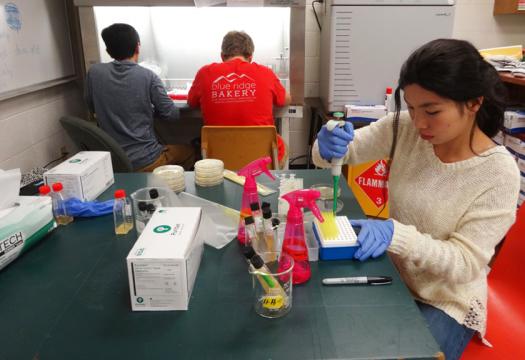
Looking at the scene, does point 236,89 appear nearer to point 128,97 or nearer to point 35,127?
point 128,97

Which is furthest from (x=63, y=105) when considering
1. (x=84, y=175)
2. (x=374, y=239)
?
(x=374, y=239)

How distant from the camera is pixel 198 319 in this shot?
82 centimetres

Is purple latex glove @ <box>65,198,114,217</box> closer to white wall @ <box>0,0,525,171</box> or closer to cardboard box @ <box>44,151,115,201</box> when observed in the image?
cardboard box @ <box>44,151,115,201</box>

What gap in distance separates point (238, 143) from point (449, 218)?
4.02 feet

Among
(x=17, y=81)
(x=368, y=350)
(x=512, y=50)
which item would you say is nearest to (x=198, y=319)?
(x=368, y=350)

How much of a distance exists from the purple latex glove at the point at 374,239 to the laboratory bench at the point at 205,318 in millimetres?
25

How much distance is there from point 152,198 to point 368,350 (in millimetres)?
740

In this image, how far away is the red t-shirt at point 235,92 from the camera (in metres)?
2.30

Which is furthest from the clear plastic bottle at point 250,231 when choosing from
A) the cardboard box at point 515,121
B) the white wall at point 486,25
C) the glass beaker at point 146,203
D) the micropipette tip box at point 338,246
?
the white wall at point 486,25

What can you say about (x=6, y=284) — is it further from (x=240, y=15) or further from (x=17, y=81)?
(x=240, y=15)

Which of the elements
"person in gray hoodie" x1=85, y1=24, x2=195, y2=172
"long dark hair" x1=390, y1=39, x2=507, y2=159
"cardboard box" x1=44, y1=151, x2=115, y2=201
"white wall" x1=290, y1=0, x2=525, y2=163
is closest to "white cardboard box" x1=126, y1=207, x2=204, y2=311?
"cardboard box" x1=44, y1=151, x2=115, y2=201

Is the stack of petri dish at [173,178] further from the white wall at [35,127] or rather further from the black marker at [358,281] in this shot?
the white wall at [35,127]

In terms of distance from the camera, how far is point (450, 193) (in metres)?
1.10

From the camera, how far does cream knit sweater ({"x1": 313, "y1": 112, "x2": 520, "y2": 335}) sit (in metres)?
0.99
